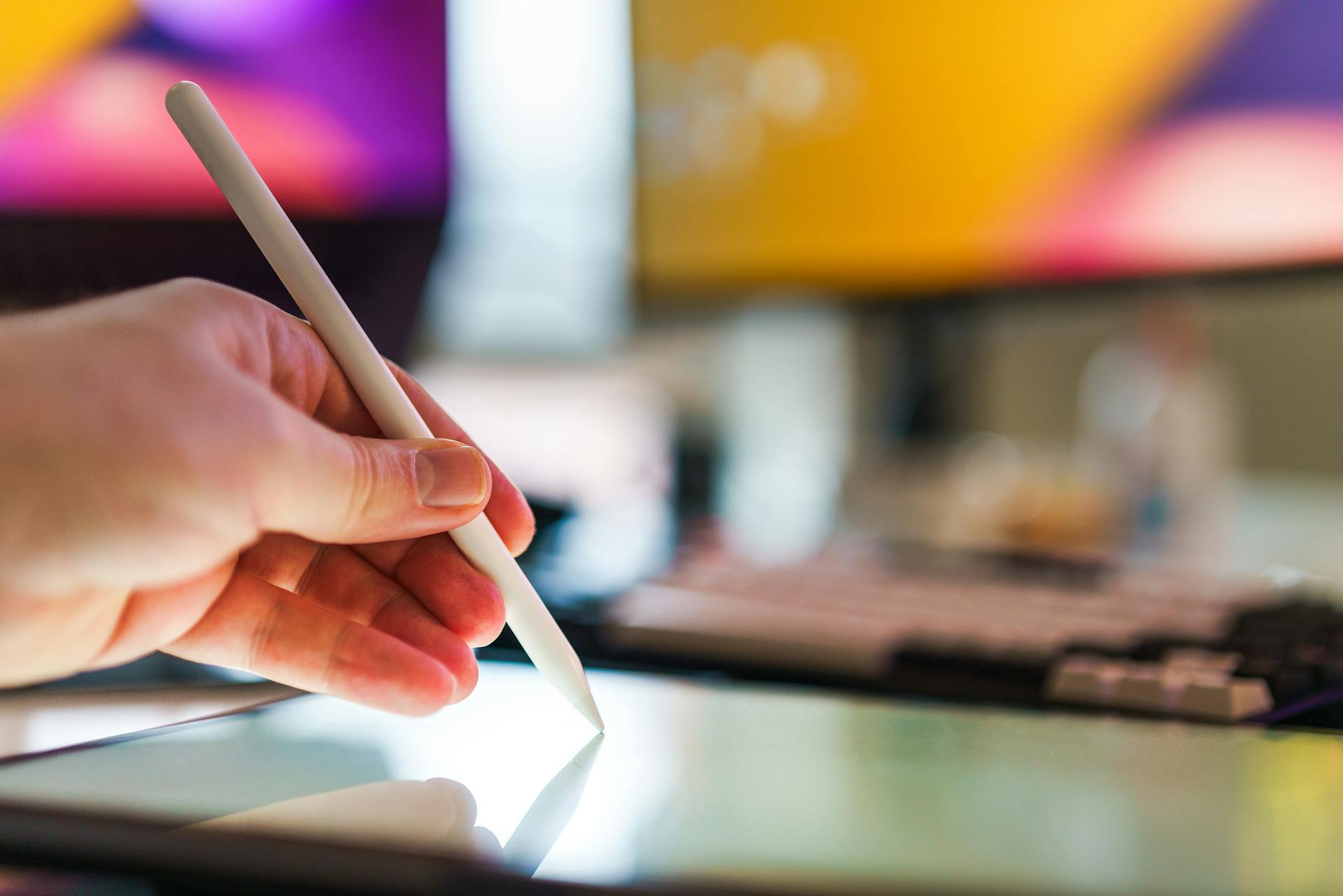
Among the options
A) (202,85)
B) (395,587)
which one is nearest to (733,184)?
(202,85)

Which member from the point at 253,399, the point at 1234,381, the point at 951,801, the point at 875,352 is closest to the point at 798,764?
the point at 951,801

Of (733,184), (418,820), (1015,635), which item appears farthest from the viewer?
(733,184)

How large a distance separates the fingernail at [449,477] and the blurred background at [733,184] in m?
0.05

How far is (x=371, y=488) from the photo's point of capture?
23 centimetres

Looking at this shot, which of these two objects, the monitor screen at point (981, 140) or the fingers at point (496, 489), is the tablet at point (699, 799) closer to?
the fingers at point (496, 489)

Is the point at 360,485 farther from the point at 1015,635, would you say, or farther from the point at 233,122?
the point at 1015,635

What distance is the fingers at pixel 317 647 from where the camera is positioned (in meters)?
0.26

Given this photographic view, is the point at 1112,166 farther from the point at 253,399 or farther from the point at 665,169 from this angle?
the point at 253,399

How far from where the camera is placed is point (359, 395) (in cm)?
24

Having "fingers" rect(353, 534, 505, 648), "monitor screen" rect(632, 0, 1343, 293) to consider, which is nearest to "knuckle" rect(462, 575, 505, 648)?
Answer: "fingers" rect(353, 534, 505, 648)

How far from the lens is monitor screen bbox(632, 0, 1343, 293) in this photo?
2.01 ft

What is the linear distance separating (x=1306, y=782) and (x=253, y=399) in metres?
0.24

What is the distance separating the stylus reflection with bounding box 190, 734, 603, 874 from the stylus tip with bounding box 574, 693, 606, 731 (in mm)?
35

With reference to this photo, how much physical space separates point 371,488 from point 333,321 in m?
0.04
